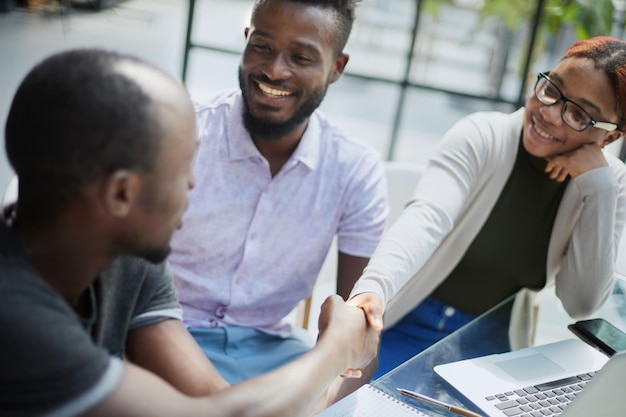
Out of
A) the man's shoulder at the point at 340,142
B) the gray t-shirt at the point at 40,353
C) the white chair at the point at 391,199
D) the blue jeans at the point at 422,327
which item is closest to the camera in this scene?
the gray t-shirt at the point at 40,353

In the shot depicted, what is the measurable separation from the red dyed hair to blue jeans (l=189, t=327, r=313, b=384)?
3.17ft

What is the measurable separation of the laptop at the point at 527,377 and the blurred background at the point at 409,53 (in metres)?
2.23

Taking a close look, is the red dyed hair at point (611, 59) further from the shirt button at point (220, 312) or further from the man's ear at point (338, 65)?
the shirt button at point (220, 312)

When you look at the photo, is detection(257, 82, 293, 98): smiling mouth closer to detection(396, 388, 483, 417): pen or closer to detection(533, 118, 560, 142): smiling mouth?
detection(533, 118, 560, 142): smiling mouth

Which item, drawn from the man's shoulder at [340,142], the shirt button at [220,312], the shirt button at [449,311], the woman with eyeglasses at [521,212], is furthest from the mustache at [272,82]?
the shirt button at [449,311]

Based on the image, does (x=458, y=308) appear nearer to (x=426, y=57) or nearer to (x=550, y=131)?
(x=550, y=131)

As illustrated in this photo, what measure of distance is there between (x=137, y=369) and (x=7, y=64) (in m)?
5.35

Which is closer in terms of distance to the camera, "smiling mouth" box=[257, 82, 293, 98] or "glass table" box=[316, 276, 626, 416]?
"glass table" box=[316, 276, 626, 416]

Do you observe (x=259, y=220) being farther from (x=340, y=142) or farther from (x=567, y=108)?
(x=567, y=108)

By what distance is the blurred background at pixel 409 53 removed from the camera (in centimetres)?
421

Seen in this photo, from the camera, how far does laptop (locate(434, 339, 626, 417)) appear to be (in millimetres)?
1459

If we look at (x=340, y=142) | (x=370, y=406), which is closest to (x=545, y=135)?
(x=340, y=142)

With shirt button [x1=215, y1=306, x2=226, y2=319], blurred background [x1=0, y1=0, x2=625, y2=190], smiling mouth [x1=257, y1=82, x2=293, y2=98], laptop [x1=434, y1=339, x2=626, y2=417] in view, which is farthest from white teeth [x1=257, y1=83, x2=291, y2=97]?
blurred background [x1=0, y1=0, x2=625, y2=190]

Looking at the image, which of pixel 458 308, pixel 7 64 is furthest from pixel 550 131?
pixel 7 64
